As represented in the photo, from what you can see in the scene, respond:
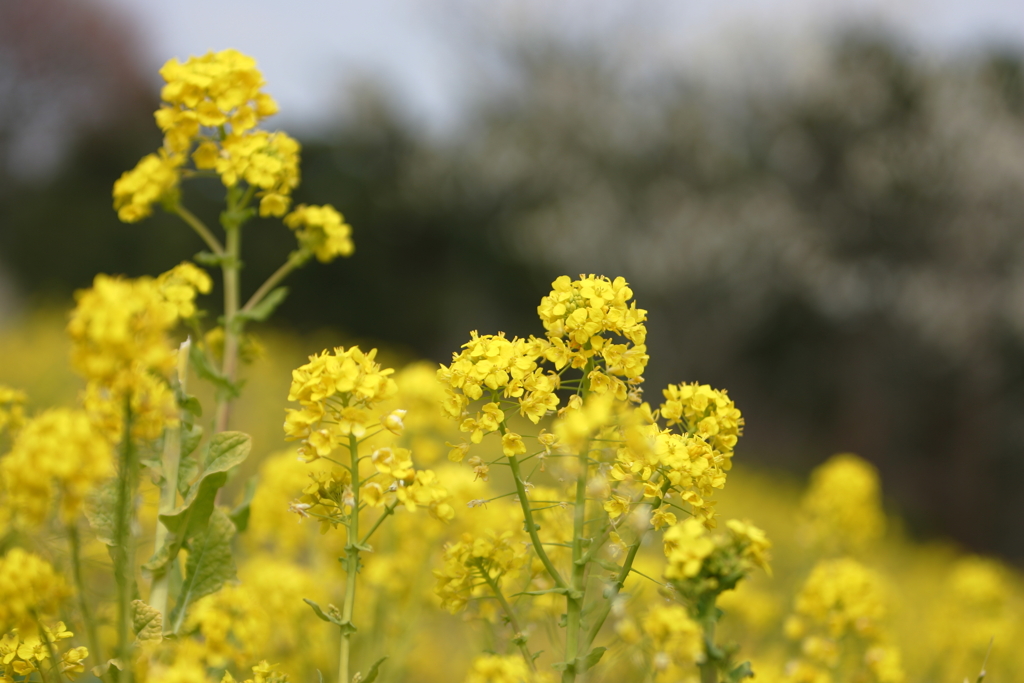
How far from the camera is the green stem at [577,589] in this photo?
4.74 feet

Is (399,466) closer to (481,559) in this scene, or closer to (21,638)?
(481,559)

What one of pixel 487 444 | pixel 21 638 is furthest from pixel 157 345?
pixel 487 444

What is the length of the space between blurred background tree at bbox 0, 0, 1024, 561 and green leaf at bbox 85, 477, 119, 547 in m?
12.0

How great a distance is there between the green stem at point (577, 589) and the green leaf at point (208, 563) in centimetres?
80

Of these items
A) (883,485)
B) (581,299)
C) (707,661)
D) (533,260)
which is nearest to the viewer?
(707,661)

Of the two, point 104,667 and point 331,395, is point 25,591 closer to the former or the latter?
point 104,667

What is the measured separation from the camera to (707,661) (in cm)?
128

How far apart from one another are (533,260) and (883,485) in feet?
25.1

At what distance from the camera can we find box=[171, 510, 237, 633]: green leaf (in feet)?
5.76

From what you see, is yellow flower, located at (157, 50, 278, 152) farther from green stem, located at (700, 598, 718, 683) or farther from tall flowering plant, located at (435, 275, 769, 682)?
green stem, located at (700, 598, 718, 683)

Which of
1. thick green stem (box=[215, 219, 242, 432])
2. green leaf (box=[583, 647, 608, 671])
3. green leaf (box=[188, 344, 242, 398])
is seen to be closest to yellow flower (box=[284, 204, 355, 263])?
thick green stem (box=[215, 219, 242, 432])

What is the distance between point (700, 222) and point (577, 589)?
1542cm

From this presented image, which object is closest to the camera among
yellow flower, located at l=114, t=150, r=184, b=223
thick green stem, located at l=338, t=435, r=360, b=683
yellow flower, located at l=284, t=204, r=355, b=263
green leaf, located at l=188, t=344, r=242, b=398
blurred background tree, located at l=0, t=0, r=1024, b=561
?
thick green stem, located at l=338, t=435, r=360, b=683

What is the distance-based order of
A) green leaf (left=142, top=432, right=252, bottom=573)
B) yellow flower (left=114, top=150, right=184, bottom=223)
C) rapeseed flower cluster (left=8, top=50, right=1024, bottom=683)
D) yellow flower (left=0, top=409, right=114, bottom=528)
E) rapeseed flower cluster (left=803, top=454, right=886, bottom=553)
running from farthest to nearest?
rapeseed flower cluster (left=803, top=454, right=886, bottom=553) < yellow flower (left=114, top=150, right=184, bottom=223) < green leaf (left=142, top=432, right=252, bottom=573) < rapeseed flower cluster (left=8, top=50, right=1024, bottom=683) < yellow flower (left=0, top=409, right=114, bottom=528)
